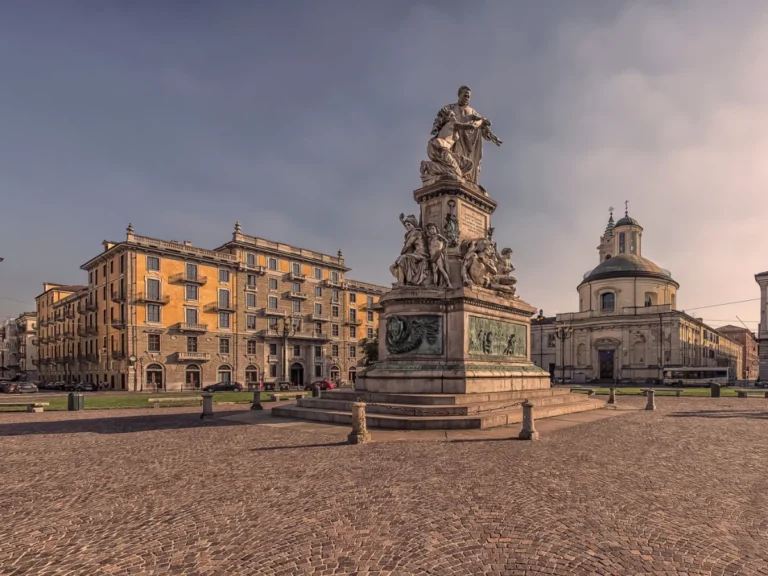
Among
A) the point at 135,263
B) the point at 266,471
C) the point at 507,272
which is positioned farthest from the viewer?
the point at 135,263

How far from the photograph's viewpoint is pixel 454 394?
47.9 feet

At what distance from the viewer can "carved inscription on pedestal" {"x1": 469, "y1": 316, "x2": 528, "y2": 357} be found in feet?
53.3

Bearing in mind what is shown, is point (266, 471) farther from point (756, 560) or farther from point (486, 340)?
point (486, 340)

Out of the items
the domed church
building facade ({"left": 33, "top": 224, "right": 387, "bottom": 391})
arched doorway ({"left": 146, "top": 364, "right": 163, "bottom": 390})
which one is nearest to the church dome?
the domed church

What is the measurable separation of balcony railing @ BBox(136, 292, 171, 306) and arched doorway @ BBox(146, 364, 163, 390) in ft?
21.9

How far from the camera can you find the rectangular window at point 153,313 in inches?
1917

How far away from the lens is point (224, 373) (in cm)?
5362

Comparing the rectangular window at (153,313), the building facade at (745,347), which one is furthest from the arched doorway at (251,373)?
the building facade at (745,347)

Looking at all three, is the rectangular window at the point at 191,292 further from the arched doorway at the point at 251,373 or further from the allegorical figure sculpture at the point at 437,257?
the allegorical figure sculpture at the point at 437,257

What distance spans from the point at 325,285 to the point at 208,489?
→ 2317 inches

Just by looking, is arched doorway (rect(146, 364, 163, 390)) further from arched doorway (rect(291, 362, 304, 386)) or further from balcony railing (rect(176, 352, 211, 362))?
arched doorway (rect(291, 362, 304, 386))

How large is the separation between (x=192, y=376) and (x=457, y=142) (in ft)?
139

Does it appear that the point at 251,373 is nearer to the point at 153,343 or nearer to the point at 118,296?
the point at 153,343

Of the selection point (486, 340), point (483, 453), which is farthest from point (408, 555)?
point (486, 340)
